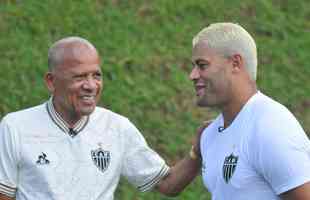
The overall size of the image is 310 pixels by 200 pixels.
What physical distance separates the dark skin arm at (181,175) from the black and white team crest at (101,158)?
0.46m

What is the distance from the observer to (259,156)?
17.1 ft

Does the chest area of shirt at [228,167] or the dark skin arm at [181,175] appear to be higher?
the chest area of shirt at [228,167]

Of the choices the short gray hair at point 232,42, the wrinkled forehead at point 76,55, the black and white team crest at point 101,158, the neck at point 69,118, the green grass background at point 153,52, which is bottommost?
the green grass background at point 153,52

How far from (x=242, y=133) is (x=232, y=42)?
51cm

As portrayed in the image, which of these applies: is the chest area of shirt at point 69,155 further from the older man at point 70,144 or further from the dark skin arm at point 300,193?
the dark skin arm at point 300,193

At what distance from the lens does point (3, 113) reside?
9328 mm

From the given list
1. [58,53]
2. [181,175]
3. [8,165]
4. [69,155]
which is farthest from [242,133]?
[8,165]

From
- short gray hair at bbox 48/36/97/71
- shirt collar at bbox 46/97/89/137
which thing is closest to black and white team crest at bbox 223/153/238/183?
shirt collar at bbox 46/97/89/137

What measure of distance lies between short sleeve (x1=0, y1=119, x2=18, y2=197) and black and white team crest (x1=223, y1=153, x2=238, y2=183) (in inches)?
55.7

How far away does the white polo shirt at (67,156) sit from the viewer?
6.17 metres

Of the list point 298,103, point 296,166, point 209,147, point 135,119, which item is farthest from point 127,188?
point 296,166

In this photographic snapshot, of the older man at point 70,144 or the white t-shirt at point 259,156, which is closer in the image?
the white t-shirt at point 259,156

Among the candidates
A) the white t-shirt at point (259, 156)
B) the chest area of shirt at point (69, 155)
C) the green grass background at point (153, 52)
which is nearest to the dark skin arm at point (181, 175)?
the chest area of shirt at point (69, 155)

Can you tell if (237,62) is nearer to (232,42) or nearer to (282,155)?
(232,42)
